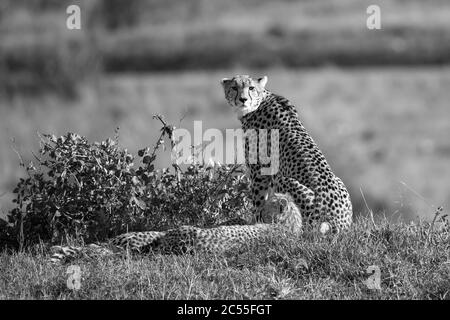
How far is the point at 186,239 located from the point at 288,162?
3.09ft

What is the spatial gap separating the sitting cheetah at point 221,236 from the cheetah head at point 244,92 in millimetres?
932

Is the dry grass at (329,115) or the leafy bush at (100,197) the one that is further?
the dry grass at (329,115)

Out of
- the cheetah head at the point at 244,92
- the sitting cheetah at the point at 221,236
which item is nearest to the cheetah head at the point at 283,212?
the sitting cheetah at the point at 221,236

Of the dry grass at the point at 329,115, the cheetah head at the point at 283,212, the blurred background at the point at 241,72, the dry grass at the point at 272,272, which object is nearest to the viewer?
the dry grass at the point at 272,272

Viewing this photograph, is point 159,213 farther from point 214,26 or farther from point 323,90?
point 214,26

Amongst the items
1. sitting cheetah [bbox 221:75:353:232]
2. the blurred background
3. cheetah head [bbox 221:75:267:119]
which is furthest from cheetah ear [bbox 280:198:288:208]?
the blurred background

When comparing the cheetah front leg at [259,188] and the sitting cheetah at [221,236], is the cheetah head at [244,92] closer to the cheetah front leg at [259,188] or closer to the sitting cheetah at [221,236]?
the cheetah front leg at [259,188]

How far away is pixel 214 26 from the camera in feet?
65.7

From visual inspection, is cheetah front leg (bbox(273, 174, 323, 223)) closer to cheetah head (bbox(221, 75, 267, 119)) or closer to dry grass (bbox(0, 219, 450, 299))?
dry grass (bbox(0, 219, 450, 299))

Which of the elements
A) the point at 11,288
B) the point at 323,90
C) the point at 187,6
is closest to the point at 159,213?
the point at 11,288

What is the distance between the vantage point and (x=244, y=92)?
7066 mm

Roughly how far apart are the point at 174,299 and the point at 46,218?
1.41 m

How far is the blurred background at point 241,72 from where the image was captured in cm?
1552
